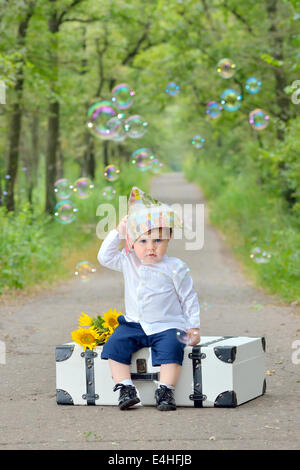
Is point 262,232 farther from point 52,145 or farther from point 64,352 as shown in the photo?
point 64,352

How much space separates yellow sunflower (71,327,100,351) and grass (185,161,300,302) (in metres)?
6.46

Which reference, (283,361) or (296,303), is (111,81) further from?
(283,361)

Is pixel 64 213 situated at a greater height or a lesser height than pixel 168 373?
greater

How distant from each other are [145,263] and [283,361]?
2.24m

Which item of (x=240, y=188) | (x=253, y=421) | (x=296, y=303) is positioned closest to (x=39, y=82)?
(x=296, y=303)

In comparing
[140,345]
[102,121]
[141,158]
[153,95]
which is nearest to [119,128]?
[102,121]

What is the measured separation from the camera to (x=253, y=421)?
563 centimetres

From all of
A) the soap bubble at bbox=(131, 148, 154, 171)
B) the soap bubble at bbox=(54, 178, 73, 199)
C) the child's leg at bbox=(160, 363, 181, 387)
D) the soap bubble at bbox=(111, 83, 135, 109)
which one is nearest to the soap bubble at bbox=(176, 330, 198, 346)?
the child's leg at bbox=(160, 363, 181, 387)

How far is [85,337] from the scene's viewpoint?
6.36 metres

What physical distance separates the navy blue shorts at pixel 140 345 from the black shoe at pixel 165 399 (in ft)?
0.61

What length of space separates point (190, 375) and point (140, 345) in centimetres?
43

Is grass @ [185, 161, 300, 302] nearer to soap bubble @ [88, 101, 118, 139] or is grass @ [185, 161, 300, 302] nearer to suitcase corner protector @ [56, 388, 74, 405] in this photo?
soap bubble @ [88, 101, 118, 139]

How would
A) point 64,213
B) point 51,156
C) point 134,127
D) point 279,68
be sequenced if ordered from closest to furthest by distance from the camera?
1. point 64,213
2. point 134,127
3. point 279,68
4. point 51,156

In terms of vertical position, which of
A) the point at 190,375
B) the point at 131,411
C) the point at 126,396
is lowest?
the point at 131,411
